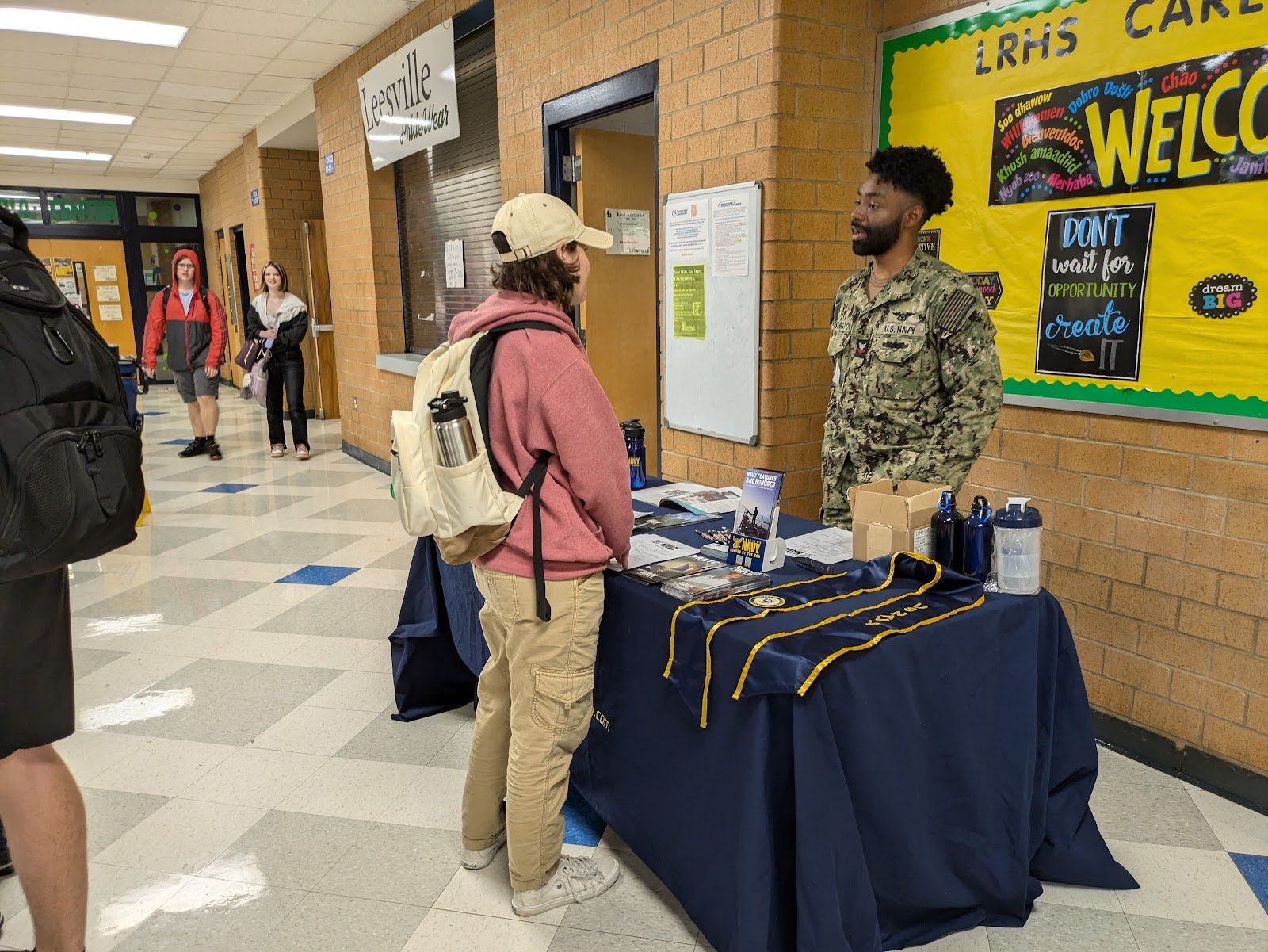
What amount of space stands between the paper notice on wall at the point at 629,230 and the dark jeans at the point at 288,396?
12.3ft

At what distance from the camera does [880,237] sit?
90.2 inches

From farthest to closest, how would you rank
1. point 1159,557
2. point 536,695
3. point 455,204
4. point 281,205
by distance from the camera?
point 281,205 → point 455,204 → point 1159,557 → point 536,695

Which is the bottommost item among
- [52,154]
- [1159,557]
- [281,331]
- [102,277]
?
[1159,557]

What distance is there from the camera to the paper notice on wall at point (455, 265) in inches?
222

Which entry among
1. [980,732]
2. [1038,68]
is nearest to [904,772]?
[980,732]

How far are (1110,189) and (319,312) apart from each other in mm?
8463

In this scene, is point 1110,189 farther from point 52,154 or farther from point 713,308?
point 52,154

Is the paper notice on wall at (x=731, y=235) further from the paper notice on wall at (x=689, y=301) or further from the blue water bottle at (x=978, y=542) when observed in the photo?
the blue water bottle at (x=978, y=542)

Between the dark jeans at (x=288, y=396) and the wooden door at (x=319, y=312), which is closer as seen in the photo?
the dark jeans at (x=288, y=396)

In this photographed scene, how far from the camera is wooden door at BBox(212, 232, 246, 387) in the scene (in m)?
11.7

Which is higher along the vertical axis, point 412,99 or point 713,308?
point 412,99

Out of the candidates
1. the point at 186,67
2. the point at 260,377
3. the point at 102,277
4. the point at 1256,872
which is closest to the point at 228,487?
the point at 260,377

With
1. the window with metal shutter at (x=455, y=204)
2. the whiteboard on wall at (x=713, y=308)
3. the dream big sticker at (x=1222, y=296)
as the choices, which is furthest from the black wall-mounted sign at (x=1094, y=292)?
the window with metal shutter at (x=455, y=204)

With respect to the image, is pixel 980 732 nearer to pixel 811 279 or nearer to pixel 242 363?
pixel 811 279
